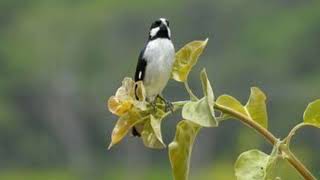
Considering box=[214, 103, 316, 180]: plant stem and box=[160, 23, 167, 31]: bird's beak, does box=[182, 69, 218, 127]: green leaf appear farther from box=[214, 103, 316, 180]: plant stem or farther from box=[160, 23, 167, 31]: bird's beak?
box=[160, 23, 167, 31]: bird's beak

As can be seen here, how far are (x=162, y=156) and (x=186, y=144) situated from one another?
26.0 metres

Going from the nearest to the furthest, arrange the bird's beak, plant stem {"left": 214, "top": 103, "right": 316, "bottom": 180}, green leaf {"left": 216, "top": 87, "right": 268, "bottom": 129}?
plant stem {"left": 214, "top": 103, "right": 316, "bottom": 180} < green leaf {"left": 216, "top": 87, "right": 268, "bottom": 129} < the bird's beak

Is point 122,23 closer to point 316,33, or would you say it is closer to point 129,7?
point 129,7

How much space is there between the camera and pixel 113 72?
2956 cm

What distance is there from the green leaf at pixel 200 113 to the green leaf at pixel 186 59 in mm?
122

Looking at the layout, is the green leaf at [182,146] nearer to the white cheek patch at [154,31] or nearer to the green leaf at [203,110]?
the green leaf at [203,110]

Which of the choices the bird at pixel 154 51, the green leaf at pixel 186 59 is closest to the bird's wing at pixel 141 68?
the bird at pixel 154 51

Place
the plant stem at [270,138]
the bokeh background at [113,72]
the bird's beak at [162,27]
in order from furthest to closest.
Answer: the bokeh background at [113,72] → the bird's beak at [162,27] → the plant stem at [270,138]

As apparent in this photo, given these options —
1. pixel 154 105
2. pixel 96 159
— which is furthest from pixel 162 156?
pixel 154 105

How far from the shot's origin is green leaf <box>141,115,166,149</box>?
4.58 feet

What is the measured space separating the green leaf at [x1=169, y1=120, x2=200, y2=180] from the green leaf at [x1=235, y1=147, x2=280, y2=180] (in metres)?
0.06

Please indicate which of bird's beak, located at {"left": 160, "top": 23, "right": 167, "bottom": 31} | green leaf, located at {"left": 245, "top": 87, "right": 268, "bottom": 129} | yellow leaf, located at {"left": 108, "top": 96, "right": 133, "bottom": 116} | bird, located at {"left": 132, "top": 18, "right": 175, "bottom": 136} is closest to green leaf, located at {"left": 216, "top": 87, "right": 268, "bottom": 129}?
green leaf, located at {"left": 245, "top": 87, "right": 268, "bottom": 129}

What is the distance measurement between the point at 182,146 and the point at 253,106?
0.09 metres

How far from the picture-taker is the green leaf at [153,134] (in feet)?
4.58
